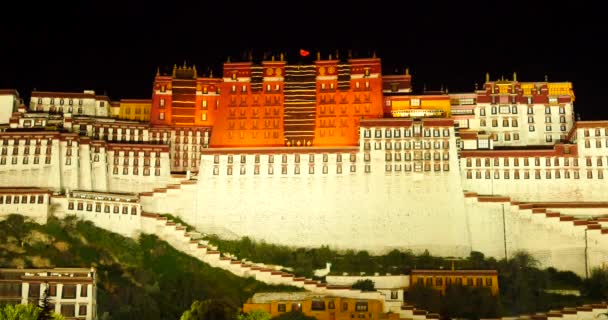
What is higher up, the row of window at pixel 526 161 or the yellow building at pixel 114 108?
the yellow building at pixel 114 108

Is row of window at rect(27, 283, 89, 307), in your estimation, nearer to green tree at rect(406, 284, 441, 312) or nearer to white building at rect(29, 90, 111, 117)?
green tree at rect(406, 284, 441, 312)

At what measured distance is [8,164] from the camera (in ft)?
276

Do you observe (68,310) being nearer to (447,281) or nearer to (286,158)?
(286,158)

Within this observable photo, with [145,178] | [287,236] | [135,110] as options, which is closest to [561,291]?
[287,236]

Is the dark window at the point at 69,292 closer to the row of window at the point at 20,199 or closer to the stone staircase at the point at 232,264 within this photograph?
the row of window at the point at 20,199

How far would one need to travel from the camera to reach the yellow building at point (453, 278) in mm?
74938

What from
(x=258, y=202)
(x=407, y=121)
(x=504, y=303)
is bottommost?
(x=504, y=303)

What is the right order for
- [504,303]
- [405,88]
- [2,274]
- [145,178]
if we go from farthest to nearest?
[405,88]
[145,178]
[504,303]
[2,274]

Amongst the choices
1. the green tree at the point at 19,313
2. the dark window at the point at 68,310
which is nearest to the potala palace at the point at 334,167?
the dark window at the point at 68,310

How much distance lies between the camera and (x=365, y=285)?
245 ft

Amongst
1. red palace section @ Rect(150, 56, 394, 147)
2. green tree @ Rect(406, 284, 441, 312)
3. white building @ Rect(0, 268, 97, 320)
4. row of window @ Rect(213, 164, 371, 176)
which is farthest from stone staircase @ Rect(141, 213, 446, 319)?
white building @ Rect(0, 268, 97, 320)

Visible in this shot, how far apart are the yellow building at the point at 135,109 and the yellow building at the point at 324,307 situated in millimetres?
29674

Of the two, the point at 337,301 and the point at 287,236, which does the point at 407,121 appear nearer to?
the point at 287,236

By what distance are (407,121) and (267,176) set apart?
12.1m
